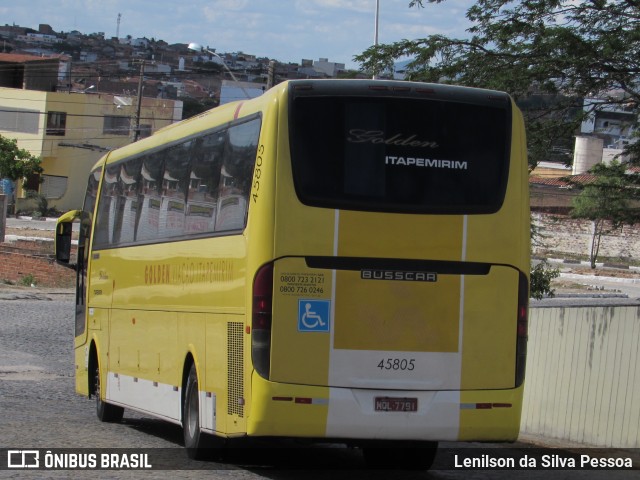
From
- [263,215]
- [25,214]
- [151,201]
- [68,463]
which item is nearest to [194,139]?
[151,201]

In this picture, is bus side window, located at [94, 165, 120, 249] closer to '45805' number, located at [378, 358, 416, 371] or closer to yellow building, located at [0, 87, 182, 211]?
'45805' number, located at [378, 358, 416, 371]

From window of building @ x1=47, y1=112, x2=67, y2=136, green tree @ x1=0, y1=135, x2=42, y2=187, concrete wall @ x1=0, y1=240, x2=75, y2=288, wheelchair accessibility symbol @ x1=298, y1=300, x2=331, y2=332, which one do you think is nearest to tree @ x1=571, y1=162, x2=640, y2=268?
wheelchair accessibility symbol @ x1=298, y1=300, x2=331, y2=332

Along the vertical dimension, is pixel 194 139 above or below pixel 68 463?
above

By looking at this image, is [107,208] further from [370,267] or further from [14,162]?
[14,162]

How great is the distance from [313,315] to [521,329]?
1.86 metres

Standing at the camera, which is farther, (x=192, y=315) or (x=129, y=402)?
(x=129, y=402)

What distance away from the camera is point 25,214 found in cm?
8138

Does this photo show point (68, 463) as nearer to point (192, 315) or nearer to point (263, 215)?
point (192, 315)

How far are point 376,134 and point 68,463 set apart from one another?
4.09 metres

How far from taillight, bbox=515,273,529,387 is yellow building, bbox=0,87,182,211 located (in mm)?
74283

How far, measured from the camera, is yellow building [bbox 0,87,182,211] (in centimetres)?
8319

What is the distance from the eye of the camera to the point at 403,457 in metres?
11.6

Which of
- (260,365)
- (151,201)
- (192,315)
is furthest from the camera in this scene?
(151,201)

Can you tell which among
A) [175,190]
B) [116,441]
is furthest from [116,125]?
[175,190]
